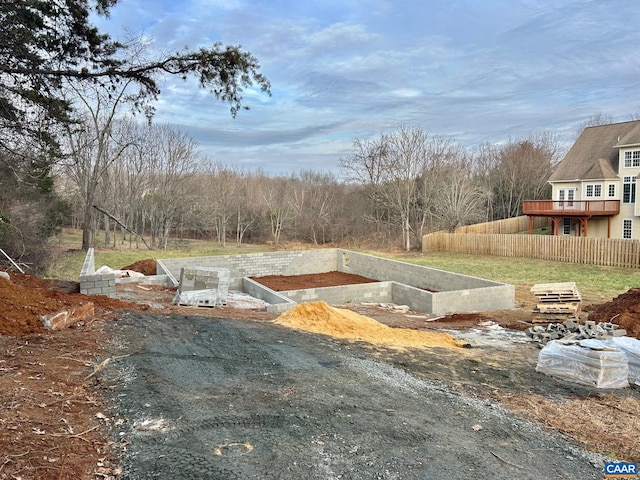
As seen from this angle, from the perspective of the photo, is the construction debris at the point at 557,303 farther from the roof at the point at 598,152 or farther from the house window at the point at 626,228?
the roof at the point at 598,152

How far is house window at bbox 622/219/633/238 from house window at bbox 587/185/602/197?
2.25m

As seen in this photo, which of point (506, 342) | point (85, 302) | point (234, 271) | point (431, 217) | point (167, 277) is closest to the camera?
point (85, 302)

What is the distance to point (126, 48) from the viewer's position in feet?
22.5

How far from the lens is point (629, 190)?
27.2m

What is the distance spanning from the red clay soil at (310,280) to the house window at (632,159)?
64.5 ft

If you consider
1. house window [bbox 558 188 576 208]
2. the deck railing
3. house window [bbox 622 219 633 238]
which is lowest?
→ house window [bbox 622 219 633 238]

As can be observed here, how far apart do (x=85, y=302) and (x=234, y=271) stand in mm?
Result: 11453

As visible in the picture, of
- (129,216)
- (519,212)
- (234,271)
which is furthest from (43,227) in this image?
(519,212)

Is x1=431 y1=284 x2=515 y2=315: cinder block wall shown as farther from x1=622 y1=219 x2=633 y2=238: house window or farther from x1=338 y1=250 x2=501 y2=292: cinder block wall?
x1=622 y1=219 x2=633 y2=238: house window

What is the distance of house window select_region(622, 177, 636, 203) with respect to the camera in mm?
26969

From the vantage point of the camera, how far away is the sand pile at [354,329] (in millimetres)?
8227

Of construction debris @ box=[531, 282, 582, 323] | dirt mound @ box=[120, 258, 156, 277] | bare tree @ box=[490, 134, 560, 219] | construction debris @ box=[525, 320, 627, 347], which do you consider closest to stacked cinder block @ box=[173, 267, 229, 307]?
dirt mound @ box=[120, 258, 156, 277]

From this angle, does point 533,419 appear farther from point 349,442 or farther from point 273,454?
point 273,454

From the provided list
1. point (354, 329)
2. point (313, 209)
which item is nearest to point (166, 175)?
point (313, 209)
